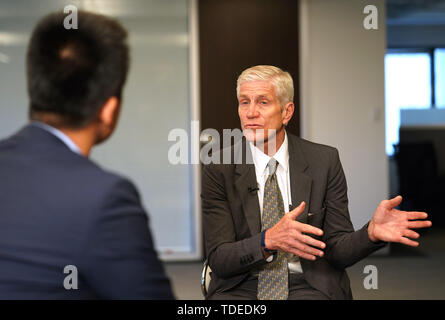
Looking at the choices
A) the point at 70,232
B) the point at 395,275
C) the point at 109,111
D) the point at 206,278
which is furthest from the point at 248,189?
the point at 395,275

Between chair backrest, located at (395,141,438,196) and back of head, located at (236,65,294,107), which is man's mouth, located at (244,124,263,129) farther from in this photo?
chair backrest, located at (395,141,438,196)

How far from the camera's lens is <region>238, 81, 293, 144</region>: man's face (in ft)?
6.00

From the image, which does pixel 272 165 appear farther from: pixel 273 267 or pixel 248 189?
pixel 273 267

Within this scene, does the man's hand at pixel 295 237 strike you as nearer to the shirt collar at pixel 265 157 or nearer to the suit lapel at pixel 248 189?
the suit lapel at pixel 248 189

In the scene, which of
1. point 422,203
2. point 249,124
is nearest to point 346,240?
point 249,124

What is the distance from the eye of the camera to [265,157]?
73.4 inches

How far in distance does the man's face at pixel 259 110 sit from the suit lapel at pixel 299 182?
0.36 ft

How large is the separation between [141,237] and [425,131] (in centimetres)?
632

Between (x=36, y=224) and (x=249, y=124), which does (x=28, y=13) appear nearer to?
(x=249, y=124)

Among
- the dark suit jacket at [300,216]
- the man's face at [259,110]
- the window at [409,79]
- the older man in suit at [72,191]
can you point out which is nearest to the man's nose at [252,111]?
the man's face at [259,110]

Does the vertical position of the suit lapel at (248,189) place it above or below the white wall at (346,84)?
below

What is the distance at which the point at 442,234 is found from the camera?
6539mm

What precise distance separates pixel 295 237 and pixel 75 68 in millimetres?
790

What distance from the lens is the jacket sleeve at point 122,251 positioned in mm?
836
